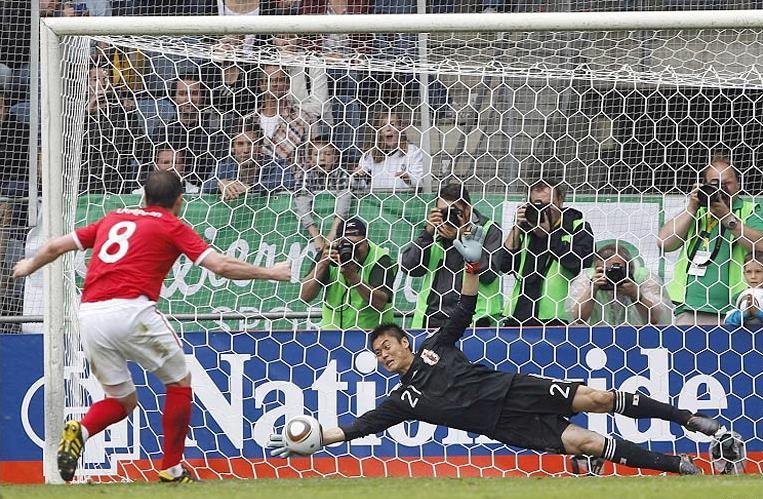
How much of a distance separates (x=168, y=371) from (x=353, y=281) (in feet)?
5.94

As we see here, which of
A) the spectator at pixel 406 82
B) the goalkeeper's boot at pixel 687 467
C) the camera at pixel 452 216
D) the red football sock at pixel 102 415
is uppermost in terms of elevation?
the spectator at pixel 406 82

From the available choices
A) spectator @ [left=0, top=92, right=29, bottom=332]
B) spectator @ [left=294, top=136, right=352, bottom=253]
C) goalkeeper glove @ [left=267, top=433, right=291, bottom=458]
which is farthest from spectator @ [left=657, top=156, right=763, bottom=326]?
spectator @ [left=0, top=92, right=29, bottom=332]

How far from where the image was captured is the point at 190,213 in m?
8.51

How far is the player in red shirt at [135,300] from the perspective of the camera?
262 inches

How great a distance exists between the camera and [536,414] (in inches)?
300

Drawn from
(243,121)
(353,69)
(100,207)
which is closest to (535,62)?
(353,69)

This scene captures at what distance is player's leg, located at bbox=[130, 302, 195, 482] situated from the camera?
22.0 feet

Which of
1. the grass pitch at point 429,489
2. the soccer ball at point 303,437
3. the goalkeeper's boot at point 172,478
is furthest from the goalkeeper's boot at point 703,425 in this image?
the goalkeeper's boot at point 172,478

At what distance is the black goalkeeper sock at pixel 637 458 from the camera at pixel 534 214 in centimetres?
150

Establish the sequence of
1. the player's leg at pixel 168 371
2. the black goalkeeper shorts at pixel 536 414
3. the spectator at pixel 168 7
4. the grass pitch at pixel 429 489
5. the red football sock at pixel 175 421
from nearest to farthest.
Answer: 1. the grass pitch at pixel 429 489
2. the player's leg at pixel 168 371
3. the red football sock at pixel 175 421
4. the black goalkeeper shorts at pixel 536 414
5. the spectator at pixel 168 7

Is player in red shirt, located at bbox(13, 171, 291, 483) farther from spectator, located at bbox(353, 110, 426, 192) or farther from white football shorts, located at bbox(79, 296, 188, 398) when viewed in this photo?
spectator, located at bbox(353, 110, 426, 192)

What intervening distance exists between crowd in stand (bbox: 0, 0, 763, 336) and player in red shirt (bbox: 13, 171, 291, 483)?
1.59 m

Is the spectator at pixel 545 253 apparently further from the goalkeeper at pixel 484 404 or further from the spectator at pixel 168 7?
the spectator at pixel 168 7

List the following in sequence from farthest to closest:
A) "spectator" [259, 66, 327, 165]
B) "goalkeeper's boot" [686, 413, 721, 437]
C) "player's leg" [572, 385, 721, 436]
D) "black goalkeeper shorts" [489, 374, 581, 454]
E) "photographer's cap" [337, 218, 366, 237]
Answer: "spectator" [259, 66, 327, 165] → "photographer's cap" [337, 218, 366, 237] → "black goalkeeper shorts" [489, 374, 581, 454] → "player's leg" [572, 385, 721, 436] → "goalkeeper's boot" [686, 413, 721, 437]
